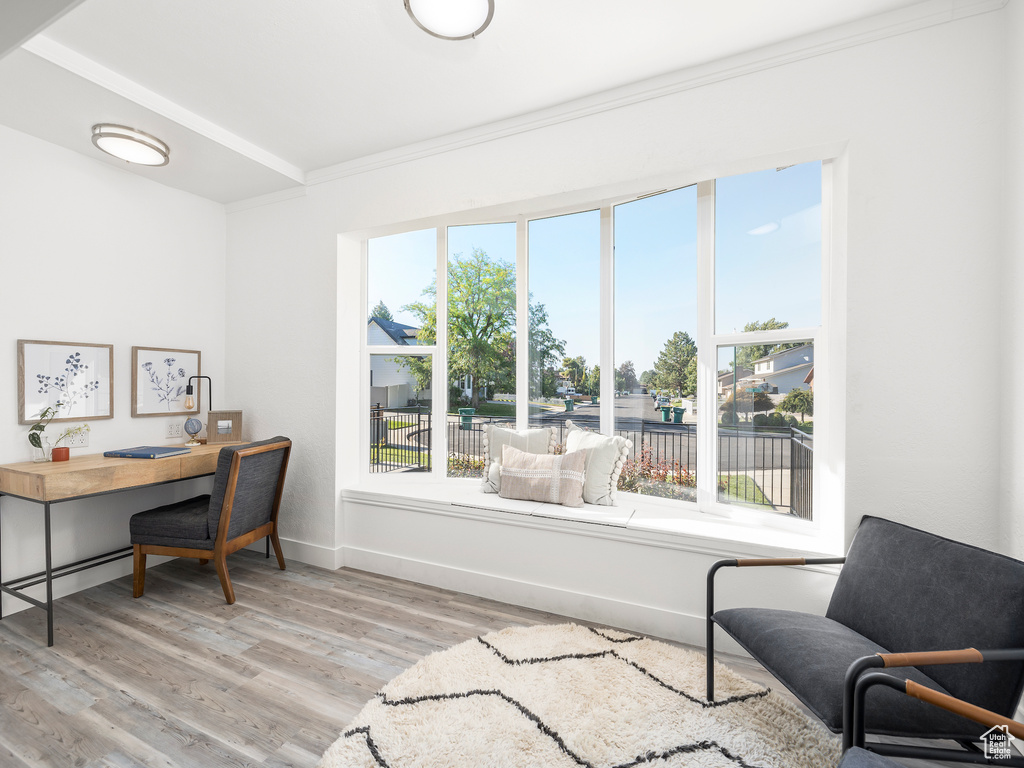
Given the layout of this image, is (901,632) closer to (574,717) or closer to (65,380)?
(574,717)

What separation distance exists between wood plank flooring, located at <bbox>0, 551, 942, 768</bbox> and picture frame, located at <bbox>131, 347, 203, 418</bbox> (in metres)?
1.09

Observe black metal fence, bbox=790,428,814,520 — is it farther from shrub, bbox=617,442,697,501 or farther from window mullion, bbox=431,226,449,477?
window mullion, bbox=431,226,449,477

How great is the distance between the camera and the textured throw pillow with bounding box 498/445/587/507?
9.07 feet

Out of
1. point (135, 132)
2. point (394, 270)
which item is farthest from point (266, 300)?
point (135, 132)

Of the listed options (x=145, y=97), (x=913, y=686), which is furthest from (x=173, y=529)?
(x=913, y=686)

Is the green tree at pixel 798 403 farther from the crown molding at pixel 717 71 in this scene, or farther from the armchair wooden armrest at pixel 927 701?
the crown molding at pixel 717 71

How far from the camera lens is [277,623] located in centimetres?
249

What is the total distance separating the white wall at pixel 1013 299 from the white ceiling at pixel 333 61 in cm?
44

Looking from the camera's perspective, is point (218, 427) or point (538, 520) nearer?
point (538, 520)

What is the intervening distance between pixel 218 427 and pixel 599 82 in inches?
129

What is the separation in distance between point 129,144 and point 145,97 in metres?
0.37

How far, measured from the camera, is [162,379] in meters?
3.34

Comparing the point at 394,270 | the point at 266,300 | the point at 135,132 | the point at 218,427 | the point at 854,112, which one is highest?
the point at 135,132

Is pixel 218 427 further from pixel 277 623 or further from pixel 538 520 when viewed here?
pixel 538 520
